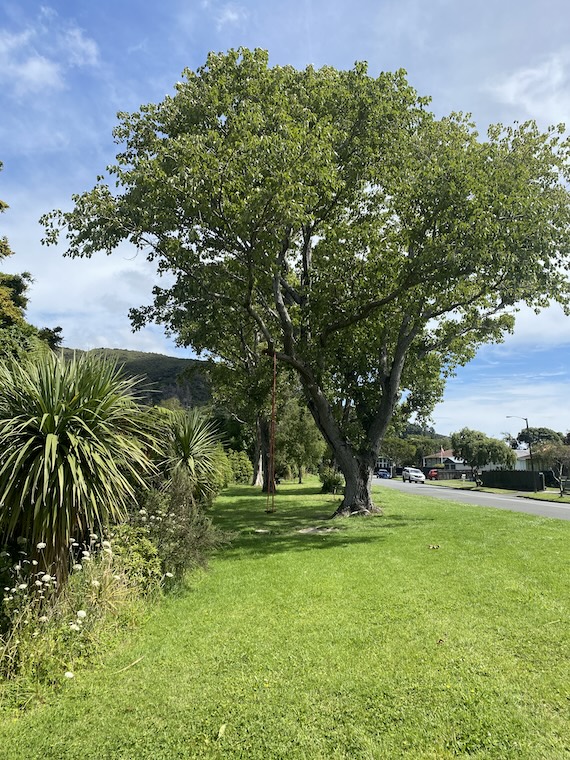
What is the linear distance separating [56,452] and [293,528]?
963 centimetres

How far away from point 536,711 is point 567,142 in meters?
16.1

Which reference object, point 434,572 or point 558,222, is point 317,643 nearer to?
point 434,572

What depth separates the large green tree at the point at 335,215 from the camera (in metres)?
11.0

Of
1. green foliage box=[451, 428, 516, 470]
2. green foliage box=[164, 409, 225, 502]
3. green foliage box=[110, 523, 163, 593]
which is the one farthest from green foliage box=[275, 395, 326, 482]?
green foliage box=[451, 428, 516, 470]

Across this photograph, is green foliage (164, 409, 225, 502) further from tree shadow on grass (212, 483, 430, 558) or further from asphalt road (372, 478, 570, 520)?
asphalt road (372, 478, 570, 520)

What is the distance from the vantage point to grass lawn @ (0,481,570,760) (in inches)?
127

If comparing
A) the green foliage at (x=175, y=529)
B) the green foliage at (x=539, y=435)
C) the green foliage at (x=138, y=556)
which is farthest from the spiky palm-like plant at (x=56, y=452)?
the green foliage at (x=539, y=435)

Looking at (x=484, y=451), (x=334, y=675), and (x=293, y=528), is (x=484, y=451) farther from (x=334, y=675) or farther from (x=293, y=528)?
(x=334, y=675)

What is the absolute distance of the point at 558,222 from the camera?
1370 cm

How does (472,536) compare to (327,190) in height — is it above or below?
below

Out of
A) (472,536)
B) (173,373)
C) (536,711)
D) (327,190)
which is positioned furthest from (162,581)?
(173,373)

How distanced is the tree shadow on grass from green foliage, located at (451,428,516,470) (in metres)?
56.0

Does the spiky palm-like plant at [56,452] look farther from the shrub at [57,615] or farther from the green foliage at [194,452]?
the green foliage at [194,452]

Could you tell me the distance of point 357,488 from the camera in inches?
614
